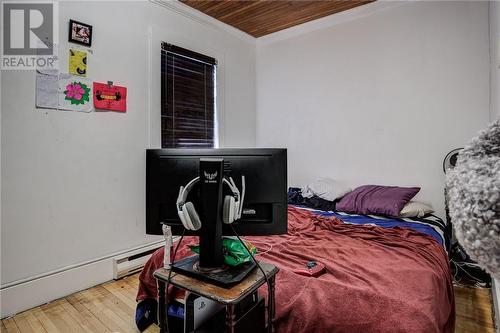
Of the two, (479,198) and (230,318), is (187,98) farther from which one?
(479,198)

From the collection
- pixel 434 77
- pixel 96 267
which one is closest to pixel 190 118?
pixel 96 267

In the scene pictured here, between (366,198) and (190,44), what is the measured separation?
2444mm

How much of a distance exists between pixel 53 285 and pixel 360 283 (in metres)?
2.18

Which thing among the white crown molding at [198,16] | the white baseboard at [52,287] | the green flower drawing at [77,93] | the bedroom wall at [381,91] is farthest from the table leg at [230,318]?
the white crown molding at [198,16]

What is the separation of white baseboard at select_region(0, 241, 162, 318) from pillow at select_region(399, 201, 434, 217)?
254 centimetres

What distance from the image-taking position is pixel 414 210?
259 cm

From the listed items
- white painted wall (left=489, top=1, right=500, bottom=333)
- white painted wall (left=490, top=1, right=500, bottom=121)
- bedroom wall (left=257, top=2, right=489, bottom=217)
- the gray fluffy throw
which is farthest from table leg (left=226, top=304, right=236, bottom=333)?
bedroom wall (left=257, top=2, right=489, bottom=217)

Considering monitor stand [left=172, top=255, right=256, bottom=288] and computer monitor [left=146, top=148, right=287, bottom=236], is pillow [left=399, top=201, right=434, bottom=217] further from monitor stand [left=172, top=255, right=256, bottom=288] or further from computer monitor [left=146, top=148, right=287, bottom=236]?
monitor stand [left=172, top=255, right=256, bottom=288]

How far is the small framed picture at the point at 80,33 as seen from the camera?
91.0 inches

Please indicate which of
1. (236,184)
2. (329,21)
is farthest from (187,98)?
(236,184)

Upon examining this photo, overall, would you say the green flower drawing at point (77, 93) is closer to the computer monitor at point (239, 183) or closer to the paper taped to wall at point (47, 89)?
the paper taped to wall at point (47, 89)

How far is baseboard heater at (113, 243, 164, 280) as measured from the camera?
256 centimetres

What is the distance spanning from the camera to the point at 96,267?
2.47m

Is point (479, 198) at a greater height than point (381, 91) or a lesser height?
lesser
